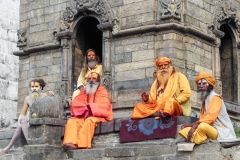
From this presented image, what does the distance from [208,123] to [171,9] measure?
217 inches

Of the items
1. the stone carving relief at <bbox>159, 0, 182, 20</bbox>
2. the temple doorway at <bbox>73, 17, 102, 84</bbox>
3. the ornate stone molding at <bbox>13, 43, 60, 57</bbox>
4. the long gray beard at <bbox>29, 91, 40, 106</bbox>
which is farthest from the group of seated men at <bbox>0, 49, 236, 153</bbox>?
the ornate stone molding at <bbox>13, 43, 60, 57</bbox>

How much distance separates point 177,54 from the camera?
1536 centimetres

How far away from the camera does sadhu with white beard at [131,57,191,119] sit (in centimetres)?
1165

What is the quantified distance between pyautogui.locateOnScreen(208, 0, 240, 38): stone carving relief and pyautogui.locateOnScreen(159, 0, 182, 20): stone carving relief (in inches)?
56.3

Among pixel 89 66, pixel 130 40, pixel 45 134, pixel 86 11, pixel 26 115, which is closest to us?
pixel 45 134

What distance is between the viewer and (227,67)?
59.8 ft

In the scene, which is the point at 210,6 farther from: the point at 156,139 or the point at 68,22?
the point at 156,139

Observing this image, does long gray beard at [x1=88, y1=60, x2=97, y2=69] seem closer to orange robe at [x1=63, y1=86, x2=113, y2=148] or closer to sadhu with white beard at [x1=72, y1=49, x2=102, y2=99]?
sadhu with white beard at [x1=72, y1=49, x2=102, y2=99]

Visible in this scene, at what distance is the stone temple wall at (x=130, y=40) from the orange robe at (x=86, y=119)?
2539 millimetres

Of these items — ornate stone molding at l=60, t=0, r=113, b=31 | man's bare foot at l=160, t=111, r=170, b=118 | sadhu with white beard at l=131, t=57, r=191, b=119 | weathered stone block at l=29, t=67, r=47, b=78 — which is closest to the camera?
man's bare foot at l=160, t=111, r=170, b=118

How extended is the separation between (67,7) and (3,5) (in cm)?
761

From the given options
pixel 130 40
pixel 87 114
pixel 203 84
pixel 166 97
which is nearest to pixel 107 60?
pixel 130 40

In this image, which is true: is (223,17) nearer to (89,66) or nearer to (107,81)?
(107,81)

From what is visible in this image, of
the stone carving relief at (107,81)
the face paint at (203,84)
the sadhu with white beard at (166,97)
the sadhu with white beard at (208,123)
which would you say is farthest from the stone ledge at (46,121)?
the stone carving relief at (107,81)
